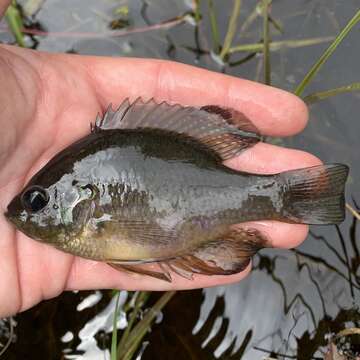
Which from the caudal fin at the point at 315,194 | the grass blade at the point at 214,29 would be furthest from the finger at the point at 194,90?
the grass blade at the point at 214,29

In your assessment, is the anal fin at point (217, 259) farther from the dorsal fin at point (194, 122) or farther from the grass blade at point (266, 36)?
the grass blade at point (266, 36)

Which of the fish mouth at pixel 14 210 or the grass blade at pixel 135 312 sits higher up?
the fish mouth at pixel 14 210

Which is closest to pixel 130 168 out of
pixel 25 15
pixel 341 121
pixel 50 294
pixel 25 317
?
pixel 50 294

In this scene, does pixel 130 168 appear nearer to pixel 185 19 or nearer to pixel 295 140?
pixel 295 140

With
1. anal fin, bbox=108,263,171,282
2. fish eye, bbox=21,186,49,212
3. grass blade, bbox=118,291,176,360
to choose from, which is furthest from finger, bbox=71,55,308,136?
grass blade, bbox=118,291,176,360

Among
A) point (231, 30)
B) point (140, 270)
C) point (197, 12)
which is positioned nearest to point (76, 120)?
point (140, 270)

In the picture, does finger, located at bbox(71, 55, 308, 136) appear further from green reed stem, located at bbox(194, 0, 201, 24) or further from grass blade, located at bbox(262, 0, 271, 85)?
green reed stem, located at bbox(194, 0, 201, 24)
